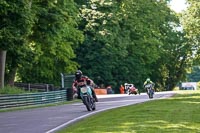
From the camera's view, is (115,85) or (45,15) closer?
(45,15)

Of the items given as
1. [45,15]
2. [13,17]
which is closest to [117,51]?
[45,15]

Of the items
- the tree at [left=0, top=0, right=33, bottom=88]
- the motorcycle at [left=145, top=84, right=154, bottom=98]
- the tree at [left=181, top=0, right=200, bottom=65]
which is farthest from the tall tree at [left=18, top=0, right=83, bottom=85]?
the tree at [left=181, top=0, right=200, bottom=65]

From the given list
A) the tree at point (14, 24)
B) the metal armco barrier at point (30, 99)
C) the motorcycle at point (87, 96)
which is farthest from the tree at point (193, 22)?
the motorcycle at point (87, 96)

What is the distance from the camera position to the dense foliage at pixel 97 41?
3532 centimetres

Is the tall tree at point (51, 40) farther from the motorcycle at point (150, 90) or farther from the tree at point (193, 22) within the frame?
the tree at point (193, 22)

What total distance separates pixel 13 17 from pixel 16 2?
3.39ft

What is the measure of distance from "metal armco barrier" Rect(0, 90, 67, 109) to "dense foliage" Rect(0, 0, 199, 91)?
3.40m

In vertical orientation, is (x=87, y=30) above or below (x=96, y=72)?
above

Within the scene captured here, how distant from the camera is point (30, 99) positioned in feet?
106

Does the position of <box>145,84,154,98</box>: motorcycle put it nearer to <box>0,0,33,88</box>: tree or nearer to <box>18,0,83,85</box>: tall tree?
<box>18,0,83,85</box>: tall tree

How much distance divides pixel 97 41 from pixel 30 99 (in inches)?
1236

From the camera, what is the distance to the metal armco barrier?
97.7 ft

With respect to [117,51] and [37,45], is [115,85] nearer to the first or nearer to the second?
[117,51]

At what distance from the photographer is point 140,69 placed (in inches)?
2805
